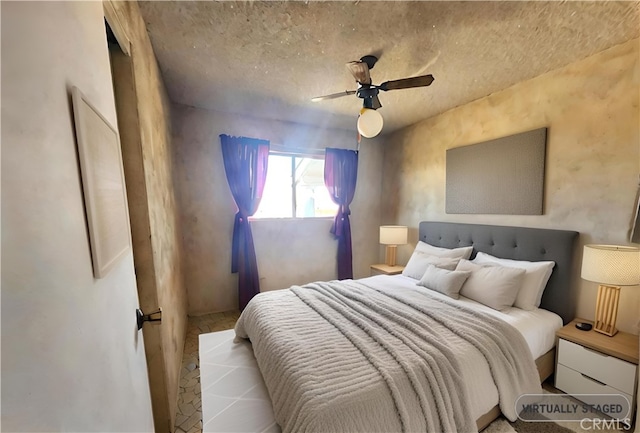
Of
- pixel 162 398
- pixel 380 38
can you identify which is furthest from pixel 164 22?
pixel 162 398

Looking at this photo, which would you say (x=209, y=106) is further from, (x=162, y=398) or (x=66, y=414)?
(x=66, y=414)

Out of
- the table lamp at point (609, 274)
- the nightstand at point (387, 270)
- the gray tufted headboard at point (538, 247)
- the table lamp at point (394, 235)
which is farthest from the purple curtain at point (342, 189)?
the table lamp at point (609, 274)

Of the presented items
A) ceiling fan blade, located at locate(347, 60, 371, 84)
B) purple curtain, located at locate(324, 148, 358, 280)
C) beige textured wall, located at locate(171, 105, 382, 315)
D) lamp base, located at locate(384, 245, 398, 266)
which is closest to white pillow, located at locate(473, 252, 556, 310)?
lamp base, located at locate(384, 245, 398, 266)

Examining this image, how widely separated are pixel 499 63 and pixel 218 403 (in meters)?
3.34

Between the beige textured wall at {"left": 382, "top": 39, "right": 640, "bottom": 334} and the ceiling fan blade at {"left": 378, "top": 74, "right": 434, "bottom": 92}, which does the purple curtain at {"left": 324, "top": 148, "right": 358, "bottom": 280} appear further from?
the ceiling fan blade at {"left": 378, "top": 74, "right": 434, "bottom": 92}

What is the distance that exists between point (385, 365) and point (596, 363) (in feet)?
5.05

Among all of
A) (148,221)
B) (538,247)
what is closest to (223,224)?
(148,221)

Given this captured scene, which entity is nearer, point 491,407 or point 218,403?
point 491,407

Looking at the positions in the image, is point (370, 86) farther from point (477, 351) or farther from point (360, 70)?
point (477, 351)

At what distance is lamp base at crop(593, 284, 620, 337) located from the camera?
5.56ft

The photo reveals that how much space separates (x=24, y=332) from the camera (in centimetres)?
38

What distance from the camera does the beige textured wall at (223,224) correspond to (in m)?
3.01

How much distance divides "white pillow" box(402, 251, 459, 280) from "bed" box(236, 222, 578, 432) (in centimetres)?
40

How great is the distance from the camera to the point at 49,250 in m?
0.46
